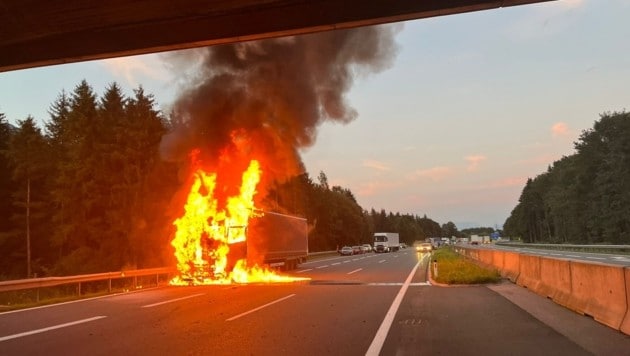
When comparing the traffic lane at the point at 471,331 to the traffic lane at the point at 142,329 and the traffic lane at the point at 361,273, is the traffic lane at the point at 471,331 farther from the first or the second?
the traffic lane at the point at 361,273

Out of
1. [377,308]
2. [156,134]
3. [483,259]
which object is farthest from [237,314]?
[156,134]

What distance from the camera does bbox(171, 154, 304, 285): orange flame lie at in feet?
69.7

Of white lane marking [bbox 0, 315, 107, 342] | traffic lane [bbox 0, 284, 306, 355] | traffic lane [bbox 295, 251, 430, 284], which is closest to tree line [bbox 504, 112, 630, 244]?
traffic lane [bbox 295, 251, 430, 284]

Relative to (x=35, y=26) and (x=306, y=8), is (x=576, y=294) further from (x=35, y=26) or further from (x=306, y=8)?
(x=35, y=26)

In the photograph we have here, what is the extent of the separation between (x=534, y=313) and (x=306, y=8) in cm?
778

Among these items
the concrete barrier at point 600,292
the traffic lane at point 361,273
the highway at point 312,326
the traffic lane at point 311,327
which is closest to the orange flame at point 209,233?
the traffic lane at point 361,273

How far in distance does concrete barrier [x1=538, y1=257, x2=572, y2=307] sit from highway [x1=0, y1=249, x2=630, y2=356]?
1.06 ft

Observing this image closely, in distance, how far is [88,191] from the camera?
4269 cm

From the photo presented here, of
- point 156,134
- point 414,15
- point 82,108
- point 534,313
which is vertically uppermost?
point 82,108

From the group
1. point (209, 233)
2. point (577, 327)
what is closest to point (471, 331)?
point (577, 327)

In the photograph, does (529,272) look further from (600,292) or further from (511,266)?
(600,292)

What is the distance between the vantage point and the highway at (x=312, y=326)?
7.75 metres

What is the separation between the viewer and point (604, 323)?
9172 mm

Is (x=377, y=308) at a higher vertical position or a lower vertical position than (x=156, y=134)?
lower
